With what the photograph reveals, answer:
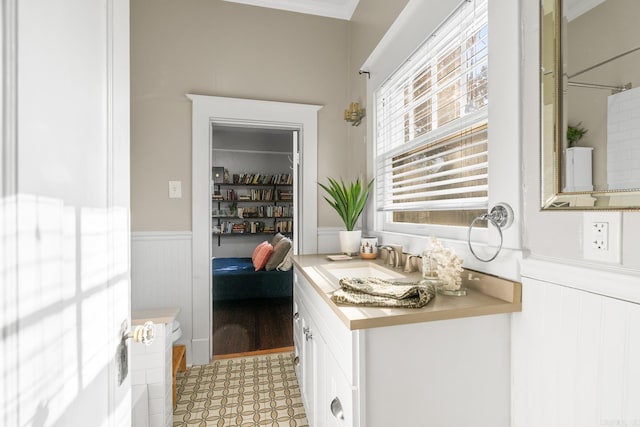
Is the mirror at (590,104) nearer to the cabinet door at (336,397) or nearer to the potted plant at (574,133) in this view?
the potted plant at (574,133)

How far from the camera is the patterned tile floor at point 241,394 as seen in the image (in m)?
1.71

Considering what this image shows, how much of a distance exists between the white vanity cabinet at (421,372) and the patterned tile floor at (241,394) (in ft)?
2.92

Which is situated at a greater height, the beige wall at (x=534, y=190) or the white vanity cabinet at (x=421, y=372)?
the beige wall at (x=534, y=190)

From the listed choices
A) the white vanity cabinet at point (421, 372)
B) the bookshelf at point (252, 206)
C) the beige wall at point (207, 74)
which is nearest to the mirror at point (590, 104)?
the white vanity cabinet at point (421, 372)

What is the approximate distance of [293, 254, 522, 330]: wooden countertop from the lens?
33.3 inches

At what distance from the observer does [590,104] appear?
781 mm

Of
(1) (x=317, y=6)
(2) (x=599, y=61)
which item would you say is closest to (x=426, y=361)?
(2) (x=599, y=61)

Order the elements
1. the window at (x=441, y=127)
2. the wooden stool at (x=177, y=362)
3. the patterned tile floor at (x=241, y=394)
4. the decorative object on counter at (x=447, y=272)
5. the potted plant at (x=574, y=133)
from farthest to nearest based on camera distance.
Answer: the wooden stool at (x=177, y=362), the patterned tile floor at (x=241, y=394), the window at (x=441, y=127), the decorative object on counter at (x=447, y=272), the potted plant at (x=574, y=133)

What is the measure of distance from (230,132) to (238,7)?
3.37m

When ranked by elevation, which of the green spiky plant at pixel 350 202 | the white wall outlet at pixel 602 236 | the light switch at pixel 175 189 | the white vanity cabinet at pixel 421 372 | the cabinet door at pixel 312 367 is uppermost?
the light switch at pixel 175 189

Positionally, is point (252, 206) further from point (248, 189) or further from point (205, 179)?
point (205, 179)

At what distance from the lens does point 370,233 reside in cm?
221

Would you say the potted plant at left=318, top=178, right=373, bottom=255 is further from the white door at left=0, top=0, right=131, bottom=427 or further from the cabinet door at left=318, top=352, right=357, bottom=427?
the white door at left=0, top=0, right=131, bottom=427

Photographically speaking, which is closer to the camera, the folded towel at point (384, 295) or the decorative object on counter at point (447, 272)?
the folded towel at point (384, 295)
